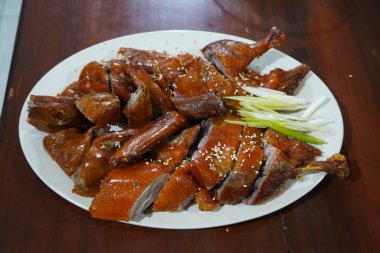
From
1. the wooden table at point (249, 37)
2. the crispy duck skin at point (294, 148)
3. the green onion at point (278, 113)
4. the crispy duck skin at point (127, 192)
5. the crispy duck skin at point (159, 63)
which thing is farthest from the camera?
the crispy duck skin at point (159, 63)

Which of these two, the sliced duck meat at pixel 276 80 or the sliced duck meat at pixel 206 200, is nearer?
the sliced duck meat at pixel 206 200

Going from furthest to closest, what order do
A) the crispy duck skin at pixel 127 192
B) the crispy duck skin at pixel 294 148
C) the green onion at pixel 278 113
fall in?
the green onion at pixel 278 113 < the crispy duck skin at pixel 294 148 < the crispy duck skin at pixel 127 192

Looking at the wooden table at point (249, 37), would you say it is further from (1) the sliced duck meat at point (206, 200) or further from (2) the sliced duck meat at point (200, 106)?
(2) the sliced duck meat at point (200, 106)

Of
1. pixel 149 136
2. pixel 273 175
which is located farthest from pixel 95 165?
pixel 273 175

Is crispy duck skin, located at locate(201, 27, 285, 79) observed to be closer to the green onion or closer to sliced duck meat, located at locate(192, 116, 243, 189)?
the green onion

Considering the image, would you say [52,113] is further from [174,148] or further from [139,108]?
[174,148]

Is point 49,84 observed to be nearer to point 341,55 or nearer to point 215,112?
point 215,112

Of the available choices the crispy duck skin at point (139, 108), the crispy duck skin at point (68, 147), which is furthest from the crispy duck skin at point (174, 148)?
the crispy duck skin at point (68, 147)
